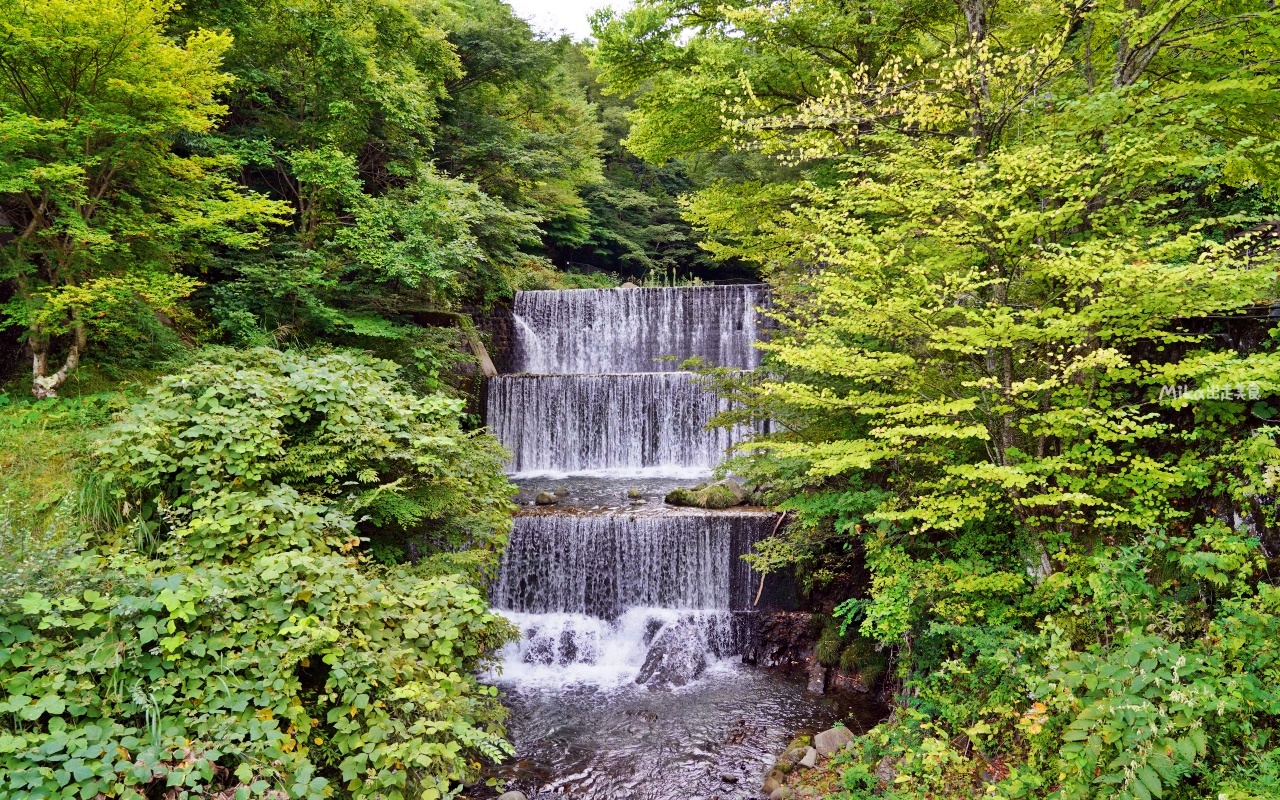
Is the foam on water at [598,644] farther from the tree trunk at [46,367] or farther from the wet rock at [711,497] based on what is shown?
the tree trunk at [46,367]

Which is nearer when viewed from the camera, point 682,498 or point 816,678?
point 816,678

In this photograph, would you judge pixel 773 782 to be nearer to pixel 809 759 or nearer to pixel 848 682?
pixel 809 759

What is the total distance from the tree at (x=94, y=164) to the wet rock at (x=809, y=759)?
785cm

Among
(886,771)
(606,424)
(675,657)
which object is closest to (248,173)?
(606,424)

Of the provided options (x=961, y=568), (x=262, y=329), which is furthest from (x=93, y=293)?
(x=961, y=568)

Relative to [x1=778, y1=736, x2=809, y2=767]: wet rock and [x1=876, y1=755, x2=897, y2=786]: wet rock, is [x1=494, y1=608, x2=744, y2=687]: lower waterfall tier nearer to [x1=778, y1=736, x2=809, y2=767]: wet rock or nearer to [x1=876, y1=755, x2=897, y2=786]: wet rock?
[x1=778, y1=736, x2=809, y2=767]: wet rock

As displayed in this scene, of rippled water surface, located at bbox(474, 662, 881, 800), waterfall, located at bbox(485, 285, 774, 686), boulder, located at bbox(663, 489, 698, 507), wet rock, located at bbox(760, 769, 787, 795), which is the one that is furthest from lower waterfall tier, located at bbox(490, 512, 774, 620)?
wet rock, located at bbox(760, 769, 787, 795)

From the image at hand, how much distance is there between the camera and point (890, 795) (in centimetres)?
415

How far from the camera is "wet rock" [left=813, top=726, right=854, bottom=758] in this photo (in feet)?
19.0

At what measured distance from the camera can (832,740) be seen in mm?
5875

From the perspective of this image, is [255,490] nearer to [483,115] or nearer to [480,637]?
[480,637]


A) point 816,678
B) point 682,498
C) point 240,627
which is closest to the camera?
point 240,627

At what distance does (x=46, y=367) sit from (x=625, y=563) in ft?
23.2

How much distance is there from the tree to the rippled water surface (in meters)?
6.12
